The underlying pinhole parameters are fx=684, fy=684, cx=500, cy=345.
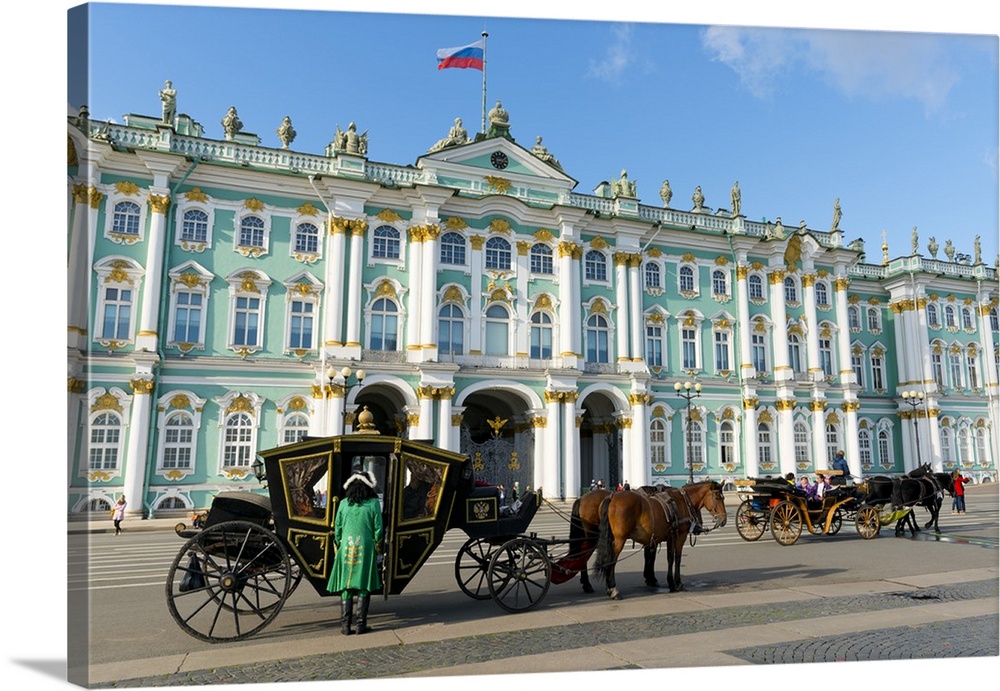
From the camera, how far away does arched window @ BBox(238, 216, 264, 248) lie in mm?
25828

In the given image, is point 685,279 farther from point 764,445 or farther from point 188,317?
point 188,317

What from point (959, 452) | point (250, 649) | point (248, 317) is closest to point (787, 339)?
point (959, 452)

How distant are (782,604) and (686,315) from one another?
24166mm

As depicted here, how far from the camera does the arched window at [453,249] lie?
2827 centimetres

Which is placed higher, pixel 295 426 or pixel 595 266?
pixel 595 266

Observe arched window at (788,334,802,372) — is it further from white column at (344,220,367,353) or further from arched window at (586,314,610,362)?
white column at (344,220,367,353)

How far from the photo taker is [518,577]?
28.9ft

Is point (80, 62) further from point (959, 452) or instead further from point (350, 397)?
point (959, 452)

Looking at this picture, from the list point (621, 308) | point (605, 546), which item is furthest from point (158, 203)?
point (605, 546)

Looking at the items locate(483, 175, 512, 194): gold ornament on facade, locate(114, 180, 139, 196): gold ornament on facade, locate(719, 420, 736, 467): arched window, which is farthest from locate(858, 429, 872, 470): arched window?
locate(114, 180, 139, 196): gold ornament on facade

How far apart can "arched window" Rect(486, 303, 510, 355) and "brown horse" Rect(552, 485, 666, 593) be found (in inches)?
717

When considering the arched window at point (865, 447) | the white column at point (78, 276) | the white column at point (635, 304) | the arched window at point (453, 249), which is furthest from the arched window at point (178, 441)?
the arched window at point (865, 447)

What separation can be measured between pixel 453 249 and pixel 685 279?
38.6ft

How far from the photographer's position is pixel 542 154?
32.4 meters
